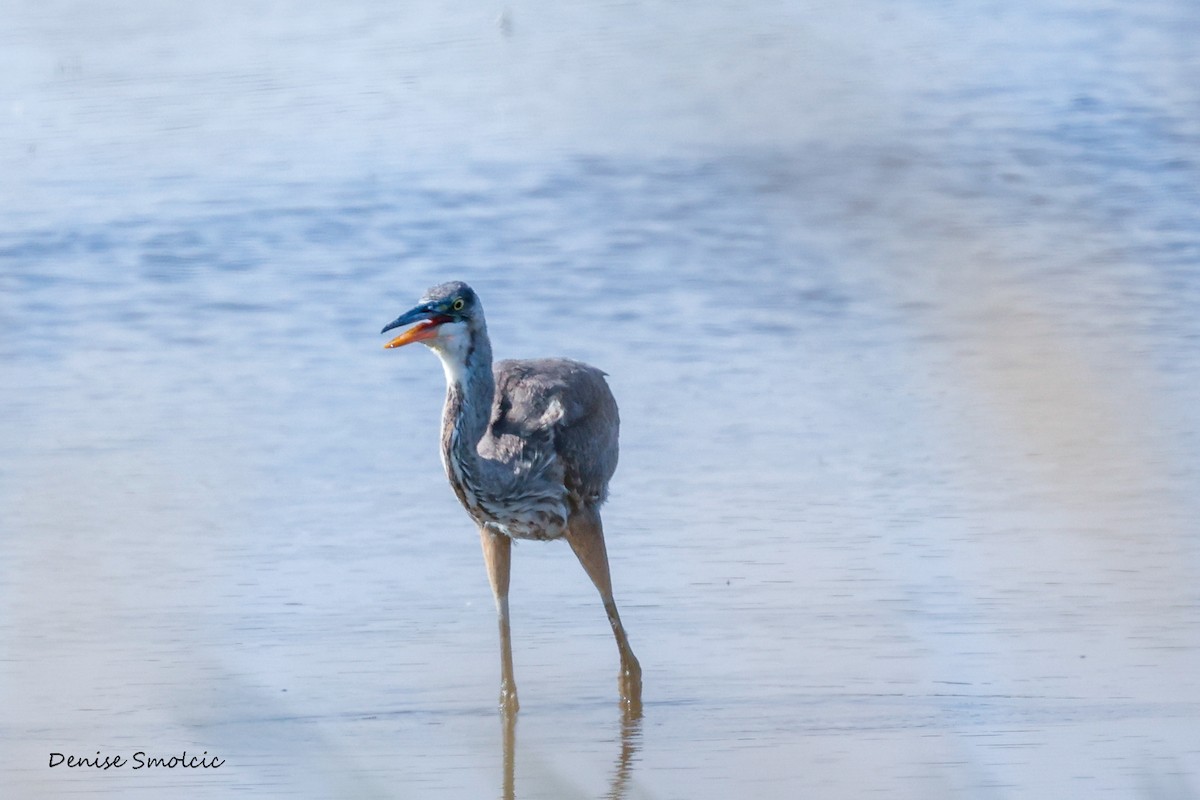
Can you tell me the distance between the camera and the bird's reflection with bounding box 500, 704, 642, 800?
475 centimetres

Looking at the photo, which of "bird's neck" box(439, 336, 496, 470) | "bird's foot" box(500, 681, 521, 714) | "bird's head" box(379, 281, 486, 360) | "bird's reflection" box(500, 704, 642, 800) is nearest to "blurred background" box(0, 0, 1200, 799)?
"bird's reflection" box(500, 704, 642, 800)

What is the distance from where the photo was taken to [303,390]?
28.4ft

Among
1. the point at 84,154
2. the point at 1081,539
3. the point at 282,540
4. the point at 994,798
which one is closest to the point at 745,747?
the point at 994,798

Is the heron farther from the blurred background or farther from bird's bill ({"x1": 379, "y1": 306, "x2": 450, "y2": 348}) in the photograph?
the blurred background

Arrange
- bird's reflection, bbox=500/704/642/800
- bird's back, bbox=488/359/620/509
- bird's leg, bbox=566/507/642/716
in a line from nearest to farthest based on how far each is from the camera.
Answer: bird's reflection, bbox=500/704/642/800 < bird's leg, bbox=566/507/642/716 < bird's back, bbox=488/359/620/509

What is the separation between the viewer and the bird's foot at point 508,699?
17.7 feet

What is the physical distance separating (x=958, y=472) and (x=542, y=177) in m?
3.83
